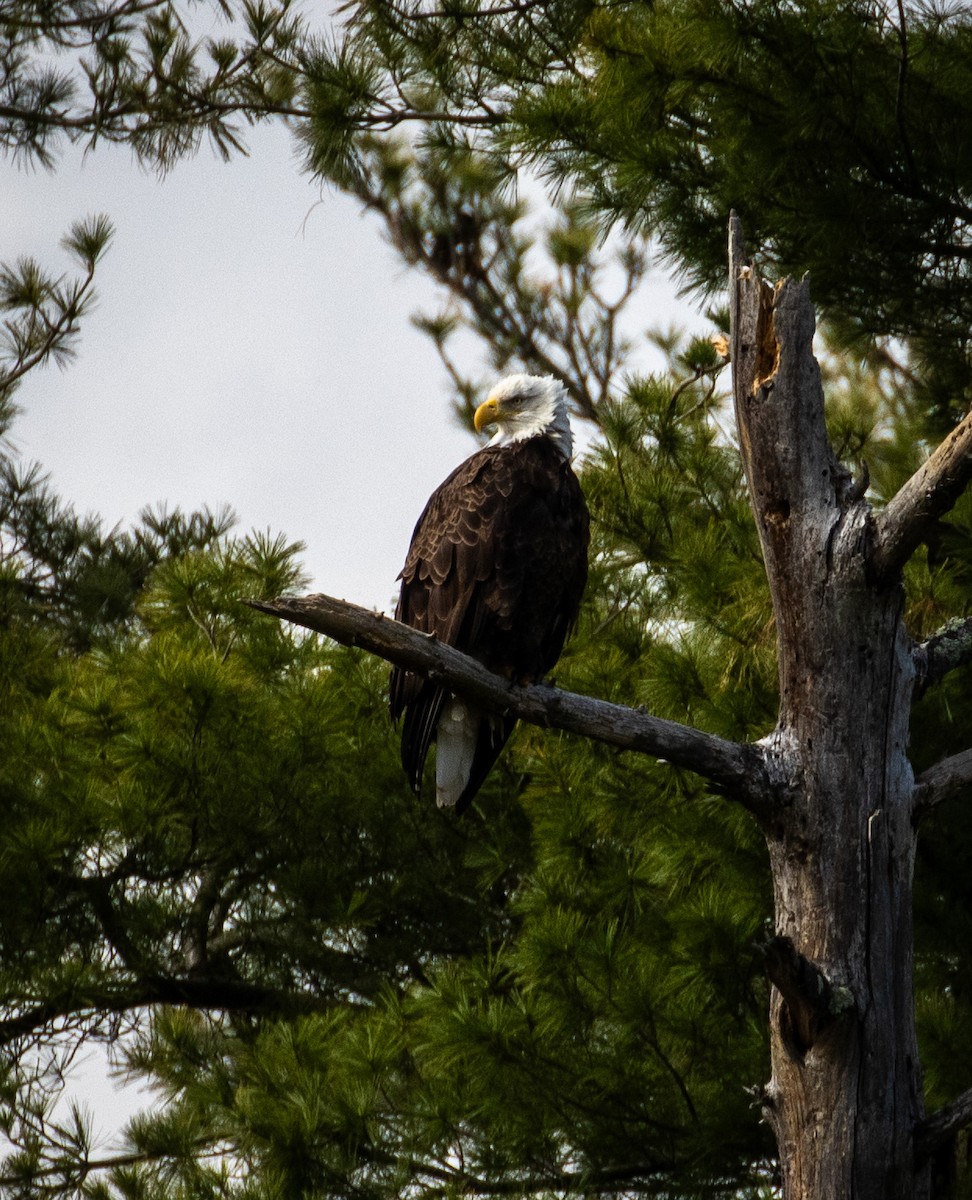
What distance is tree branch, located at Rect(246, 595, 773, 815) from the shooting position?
2932mm

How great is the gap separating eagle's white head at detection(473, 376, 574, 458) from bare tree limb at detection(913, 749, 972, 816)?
1.58m

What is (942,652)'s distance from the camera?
10.8ft

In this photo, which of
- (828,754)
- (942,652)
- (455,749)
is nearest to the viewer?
(828,754)

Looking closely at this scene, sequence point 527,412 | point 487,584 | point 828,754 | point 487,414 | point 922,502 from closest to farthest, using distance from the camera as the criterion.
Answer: point 922,502 → point 828,754 → point 487,584 → point 527,412 → point 487,414

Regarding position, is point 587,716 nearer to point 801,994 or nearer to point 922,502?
point 801,994

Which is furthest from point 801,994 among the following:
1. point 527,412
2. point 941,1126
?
point 527,412

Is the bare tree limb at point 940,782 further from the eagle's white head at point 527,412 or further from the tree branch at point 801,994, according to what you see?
the eagle's white head at point 527,412

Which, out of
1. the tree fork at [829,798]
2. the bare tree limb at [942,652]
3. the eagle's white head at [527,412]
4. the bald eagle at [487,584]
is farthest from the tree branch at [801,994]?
the eagle's white head at [527,412]

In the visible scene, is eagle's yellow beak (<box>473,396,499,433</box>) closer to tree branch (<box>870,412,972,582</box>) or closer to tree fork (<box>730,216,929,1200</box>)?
tree fork (<box>730,216,929,1200</box>)

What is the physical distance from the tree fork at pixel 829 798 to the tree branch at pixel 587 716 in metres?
0.10

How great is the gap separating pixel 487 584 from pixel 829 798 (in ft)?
4.05

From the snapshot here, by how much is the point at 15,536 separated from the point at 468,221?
123 inches

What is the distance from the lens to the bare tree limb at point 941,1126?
9.52ft

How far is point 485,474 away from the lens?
13.5ft
